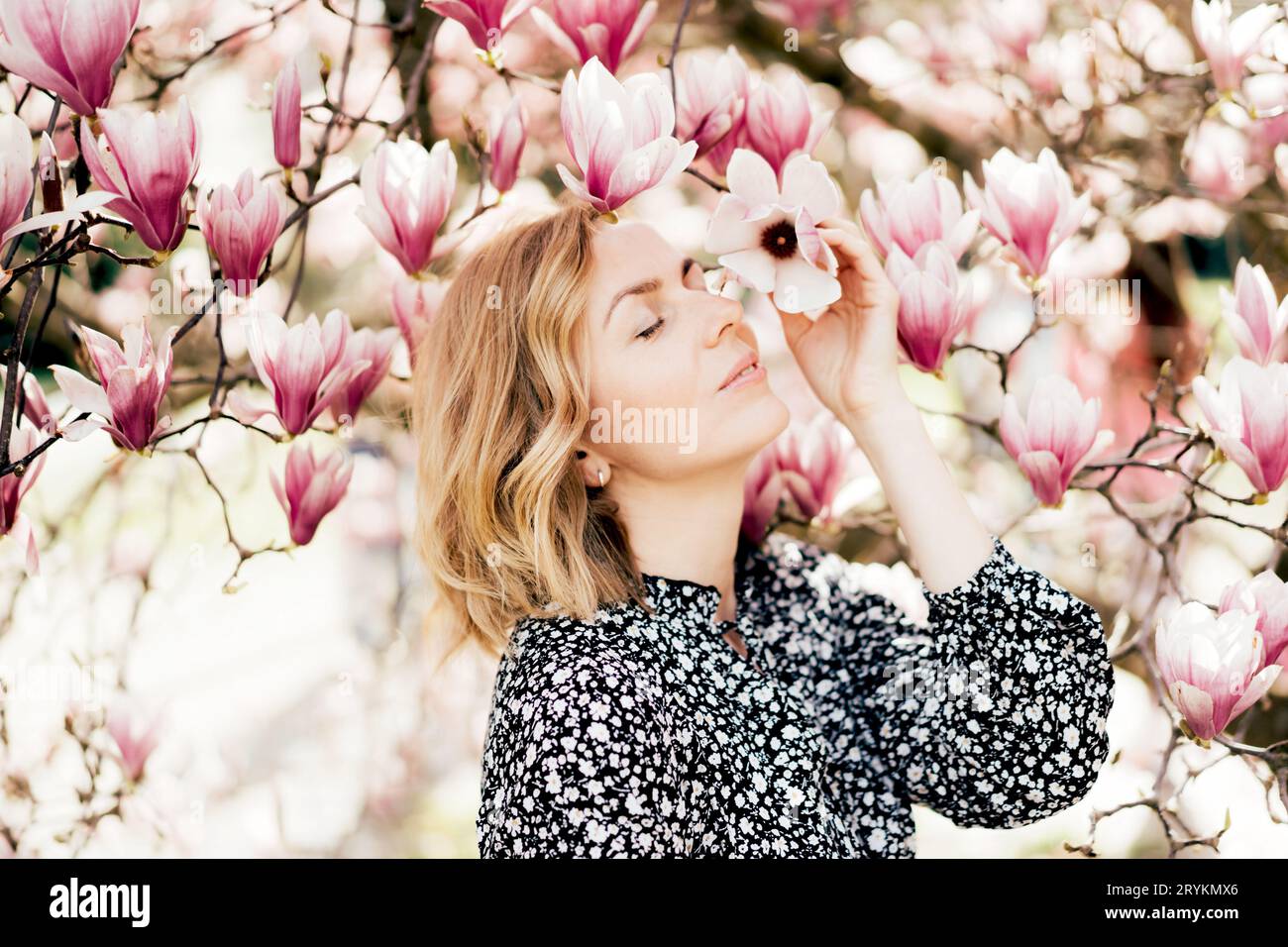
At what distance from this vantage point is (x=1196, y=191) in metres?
1.44

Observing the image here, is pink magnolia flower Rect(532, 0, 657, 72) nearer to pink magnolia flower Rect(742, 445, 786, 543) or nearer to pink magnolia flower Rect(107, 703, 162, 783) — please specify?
pink magnolia flower Rect(742, 445, 786, 543)

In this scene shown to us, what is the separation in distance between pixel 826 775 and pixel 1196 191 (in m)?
0.86

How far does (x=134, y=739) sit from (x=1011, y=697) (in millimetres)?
950

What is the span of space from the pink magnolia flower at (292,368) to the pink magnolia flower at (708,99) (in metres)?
0.38

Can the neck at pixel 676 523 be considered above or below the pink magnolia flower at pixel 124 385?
below

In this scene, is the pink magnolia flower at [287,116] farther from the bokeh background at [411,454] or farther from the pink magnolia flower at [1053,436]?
the pink magnolia flower at [1053,436]

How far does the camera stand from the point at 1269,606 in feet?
3.00

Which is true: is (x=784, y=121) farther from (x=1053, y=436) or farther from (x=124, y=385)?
(x=124, y=385)

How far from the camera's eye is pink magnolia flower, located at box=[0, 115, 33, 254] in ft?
2.43

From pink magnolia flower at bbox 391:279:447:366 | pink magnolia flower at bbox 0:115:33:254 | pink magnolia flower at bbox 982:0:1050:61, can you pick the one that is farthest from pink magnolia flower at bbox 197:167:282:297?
pink magnolia flower at bbox 982:0:1050:61

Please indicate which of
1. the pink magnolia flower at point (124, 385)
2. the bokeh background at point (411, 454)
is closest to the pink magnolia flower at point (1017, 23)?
the bokeh background at point (411, 454)

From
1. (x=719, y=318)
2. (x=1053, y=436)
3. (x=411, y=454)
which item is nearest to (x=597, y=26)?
(x=719, y=318)

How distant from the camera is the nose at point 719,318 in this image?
1.18 meters
